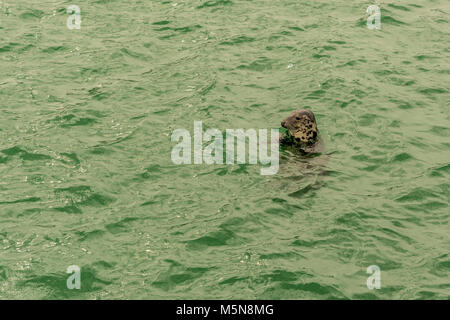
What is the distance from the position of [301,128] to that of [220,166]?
159 centimetres

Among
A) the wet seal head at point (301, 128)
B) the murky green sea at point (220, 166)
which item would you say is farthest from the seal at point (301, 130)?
the murky green sea at point (220, 166)

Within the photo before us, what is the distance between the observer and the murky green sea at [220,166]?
32.1 ft

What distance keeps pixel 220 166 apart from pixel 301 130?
157 cm

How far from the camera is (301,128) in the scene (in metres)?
12.1

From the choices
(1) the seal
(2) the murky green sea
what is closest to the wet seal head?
(1) the seal

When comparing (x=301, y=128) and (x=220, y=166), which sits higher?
(x=301, y=128)

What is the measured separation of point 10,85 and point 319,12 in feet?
26.8

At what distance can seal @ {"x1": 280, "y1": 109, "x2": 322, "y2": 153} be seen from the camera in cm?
1212

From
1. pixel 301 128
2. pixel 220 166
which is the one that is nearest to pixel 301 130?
pixel 301 128

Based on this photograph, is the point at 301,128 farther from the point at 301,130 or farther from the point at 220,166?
the point at 220,166

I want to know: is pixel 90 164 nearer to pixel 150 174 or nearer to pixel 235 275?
pixel 150 174

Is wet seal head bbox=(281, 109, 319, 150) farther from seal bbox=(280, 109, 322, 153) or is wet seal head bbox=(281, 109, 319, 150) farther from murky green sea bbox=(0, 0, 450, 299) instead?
murky green sea bbox=(0, 0, 450, 299)

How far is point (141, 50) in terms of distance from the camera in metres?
16.0
